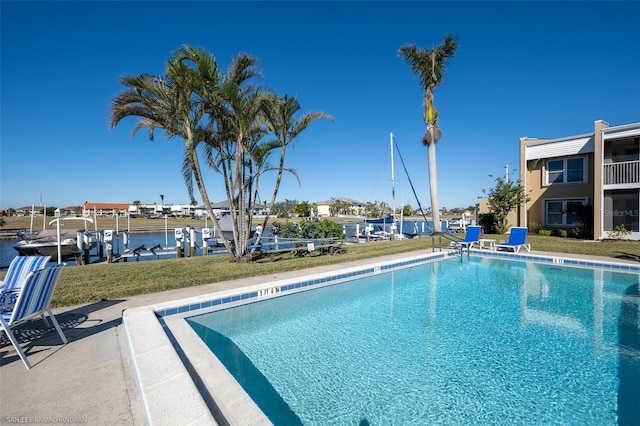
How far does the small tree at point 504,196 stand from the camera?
1788 cm

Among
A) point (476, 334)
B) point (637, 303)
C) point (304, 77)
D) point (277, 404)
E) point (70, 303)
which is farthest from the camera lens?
point (304, 77)

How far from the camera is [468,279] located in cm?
897

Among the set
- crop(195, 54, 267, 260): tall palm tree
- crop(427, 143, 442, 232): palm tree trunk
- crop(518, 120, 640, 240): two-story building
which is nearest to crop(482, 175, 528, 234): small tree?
crop(518, 120, 640, 240): two-story building

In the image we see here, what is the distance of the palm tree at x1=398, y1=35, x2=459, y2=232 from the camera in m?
18.8

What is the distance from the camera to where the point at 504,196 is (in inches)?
706

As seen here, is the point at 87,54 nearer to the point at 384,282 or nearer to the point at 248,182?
the point at 248,182

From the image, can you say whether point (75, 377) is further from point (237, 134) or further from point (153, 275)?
point (237, 134)

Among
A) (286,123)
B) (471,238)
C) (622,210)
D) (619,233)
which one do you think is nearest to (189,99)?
(286,123)

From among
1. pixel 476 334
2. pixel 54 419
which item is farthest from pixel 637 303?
pixel 54 419

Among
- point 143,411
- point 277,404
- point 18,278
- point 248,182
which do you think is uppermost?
point 248,182

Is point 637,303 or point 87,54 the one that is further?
point 87,54

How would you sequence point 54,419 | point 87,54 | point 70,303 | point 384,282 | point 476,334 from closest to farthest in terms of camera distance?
point 54,419 < point 476,334 < point 70,303 < point 384,282 < point 87,54

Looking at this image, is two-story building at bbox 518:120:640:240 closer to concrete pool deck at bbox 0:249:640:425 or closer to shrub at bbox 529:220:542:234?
shrub at bbox 529:220:542:234

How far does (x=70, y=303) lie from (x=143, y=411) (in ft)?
13.9
